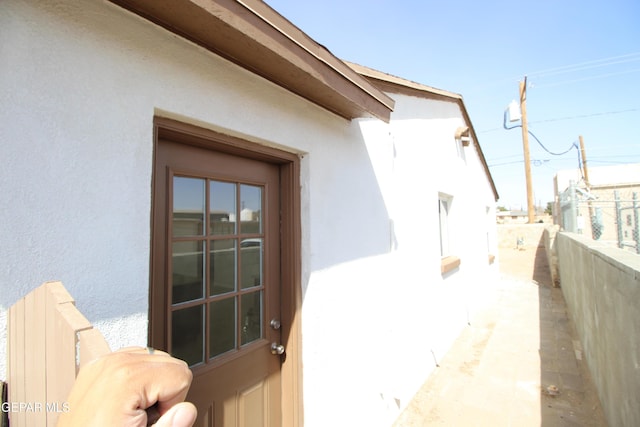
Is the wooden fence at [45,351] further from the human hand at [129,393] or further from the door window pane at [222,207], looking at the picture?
the door window pane at [222,207]

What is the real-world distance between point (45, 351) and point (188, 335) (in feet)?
3.34

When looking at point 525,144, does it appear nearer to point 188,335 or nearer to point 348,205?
point 348,205

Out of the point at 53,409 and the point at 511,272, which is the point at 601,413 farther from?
the point at 511,272

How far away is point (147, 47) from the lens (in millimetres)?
1354

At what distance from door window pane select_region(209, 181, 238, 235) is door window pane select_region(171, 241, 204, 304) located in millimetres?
158

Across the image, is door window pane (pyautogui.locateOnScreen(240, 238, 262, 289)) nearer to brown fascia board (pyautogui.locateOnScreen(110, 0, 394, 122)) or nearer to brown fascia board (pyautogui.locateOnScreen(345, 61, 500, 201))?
brown fascia board (pyautogui.locateOnScreen(110, 0, 394, 122))

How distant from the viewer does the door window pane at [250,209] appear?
6.57ft

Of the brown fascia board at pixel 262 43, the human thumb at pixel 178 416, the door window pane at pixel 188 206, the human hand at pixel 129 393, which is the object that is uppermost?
the brown fascia board at pixel 262 43

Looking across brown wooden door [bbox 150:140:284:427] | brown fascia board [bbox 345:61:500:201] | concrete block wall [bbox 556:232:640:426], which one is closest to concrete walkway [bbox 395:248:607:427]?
concrete block wall [bbox 556:232:640:426]

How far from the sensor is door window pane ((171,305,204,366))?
163 cm

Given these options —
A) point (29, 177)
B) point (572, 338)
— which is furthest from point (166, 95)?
point (572, 338)

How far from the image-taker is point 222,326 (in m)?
1.87

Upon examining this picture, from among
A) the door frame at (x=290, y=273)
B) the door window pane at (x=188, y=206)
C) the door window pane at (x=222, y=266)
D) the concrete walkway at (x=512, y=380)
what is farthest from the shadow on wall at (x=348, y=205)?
the concrete walkway at (x=512, y=380)

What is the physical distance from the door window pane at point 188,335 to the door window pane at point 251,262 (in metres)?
0.35
